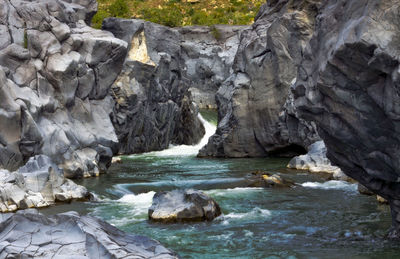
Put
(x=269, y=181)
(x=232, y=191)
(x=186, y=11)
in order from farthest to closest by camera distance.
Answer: (x=186, y=11), (x=269, y=181), (x=232, y=191)

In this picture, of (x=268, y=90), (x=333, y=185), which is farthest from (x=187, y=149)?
(x=333, y=185)

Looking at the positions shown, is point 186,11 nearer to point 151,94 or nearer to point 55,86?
point 151,94

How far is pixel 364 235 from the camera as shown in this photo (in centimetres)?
1041

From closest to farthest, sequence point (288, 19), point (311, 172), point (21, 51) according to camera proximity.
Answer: point (21, 51), point (311, 172), point (288, 19)

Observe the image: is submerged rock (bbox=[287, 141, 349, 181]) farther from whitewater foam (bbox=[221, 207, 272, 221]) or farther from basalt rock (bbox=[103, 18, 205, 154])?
basalt rock (bbox=[103, 18, 205, 154])

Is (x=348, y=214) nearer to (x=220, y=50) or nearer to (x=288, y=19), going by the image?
(x=288, y=19)

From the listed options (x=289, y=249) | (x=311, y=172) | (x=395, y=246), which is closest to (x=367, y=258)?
(x=395, y=246)

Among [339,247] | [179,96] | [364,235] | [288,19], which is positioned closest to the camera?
[339,247]

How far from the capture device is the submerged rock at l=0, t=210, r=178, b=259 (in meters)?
7.01

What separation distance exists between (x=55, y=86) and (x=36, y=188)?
7647mm

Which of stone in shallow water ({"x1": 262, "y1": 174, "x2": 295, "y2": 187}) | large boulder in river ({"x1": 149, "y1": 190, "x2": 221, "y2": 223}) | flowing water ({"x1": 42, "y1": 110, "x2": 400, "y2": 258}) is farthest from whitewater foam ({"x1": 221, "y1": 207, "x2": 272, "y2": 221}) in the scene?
stone in shallow water ({"x1": 262, "y1": 174, "x2": 295, "y2": 187})

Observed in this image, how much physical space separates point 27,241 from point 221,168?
17921 millimetres

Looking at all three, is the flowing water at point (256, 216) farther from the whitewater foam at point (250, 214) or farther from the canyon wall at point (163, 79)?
the canyon wall at point (163, 79)

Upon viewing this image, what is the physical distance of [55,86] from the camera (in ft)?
72.5
